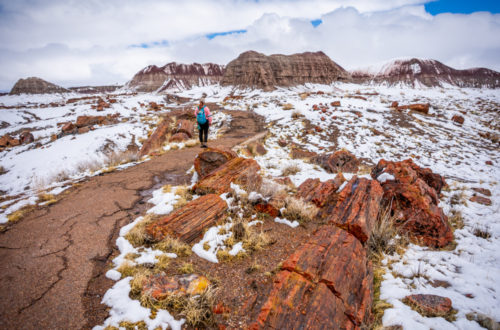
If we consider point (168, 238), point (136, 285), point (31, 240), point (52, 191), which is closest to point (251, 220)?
point (168, 238)

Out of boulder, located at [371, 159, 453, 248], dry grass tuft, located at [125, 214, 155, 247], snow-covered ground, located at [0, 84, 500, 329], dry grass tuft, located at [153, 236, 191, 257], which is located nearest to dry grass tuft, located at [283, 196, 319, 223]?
snow-covered ground, located at [0, 84, 500, 329]

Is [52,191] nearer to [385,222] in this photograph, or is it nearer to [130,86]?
[385,222]

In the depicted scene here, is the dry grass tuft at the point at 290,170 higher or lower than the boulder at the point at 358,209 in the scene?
lower

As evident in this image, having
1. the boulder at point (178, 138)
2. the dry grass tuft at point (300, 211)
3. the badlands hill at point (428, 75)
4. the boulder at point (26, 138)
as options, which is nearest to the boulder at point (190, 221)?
the dry grass tuft at point (300, 211)

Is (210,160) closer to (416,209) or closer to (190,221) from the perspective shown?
(190,221)

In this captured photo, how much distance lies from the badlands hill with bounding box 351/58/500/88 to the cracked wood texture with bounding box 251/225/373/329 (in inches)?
3783

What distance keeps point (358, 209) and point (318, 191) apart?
1.34m

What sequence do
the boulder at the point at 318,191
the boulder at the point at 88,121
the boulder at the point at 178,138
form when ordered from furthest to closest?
the boulder at the point at 88,121 → the boulder at the point at 178,138 → the boulder at the point at 318,191

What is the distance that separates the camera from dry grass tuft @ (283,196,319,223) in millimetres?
4562

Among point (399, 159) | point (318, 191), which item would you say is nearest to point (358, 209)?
point (318, 191)

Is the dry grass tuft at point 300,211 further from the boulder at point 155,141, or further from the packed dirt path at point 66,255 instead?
the boulder at point 155,141

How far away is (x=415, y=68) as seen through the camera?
8138 centimetres

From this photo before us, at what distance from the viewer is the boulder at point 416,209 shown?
161 inches

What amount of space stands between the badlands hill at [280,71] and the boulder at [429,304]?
62273 mm
